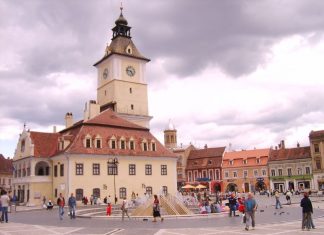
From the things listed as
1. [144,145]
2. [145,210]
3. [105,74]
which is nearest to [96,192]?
[144,145]

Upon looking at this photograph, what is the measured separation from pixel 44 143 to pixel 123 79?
66.4ft

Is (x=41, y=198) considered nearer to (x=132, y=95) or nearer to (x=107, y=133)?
(x=107, y=133)

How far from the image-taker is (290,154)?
8512 centimetres

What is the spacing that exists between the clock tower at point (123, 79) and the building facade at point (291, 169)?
32047 mm

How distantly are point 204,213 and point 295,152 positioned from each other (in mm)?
62617

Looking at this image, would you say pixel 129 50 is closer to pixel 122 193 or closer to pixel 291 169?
pixel 122 193

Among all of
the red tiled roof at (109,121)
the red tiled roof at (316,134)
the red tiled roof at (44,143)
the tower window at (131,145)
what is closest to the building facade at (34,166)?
the red tiled roof at (44,143)

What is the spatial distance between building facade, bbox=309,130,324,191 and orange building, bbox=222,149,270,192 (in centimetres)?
Result: 1077

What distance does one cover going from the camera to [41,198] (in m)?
52.7

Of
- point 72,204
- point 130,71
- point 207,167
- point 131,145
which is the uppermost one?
point 130,71

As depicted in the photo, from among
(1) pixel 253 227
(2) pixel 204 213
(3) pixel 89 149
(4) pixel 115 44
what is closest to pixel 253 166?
(4) pixel 115 44

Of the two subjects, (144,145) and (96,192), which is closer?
(96,192)

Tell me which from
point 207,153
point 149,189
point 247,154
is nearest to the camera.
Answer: point 149,189

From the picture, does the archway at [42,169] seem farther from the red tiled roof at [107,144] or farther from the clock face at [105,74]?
the clock face at [105,74]
